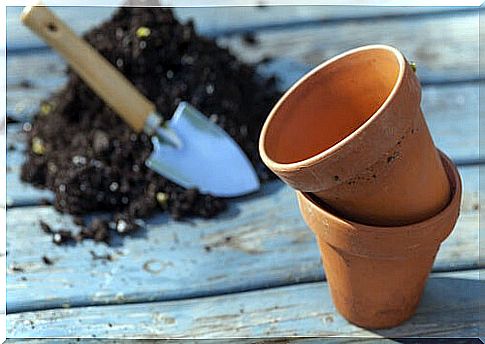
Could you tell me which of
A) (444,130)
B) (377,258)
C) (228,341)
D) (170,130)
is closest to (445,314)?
(377,258)

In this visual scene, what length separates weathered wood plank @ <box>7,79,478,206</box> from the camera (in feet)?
4.53

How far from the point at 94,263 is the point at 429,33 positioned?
81 centimetres

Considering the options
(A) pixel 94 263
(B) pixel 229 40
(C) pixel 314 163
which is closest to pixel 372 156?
(C) pixel 314 163

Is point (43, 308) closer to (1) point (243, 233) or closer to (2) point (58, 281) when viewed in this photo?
(2) point (58, 281)

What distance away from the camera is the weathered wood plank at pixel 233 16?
1694 millimetres

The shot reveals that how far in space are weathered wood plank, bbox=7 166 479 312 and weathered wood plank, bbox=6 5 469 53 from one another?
0.49 m

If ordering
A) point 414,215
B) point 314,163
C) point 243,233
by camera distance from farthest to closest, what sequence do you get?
point 243,233, point 414,215, point 314,163

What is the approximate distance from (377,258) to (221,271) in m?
0.27

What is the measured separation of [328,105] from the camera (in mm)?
1078

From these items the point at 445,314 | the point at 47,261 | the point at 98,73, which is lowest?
the point at 445,314

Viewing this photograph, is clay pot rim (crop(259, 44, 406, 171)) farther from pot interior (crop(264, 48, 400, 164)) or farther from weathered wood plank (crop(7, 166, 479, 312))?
weathered wood plank (crop(7, 166, 479, 312))

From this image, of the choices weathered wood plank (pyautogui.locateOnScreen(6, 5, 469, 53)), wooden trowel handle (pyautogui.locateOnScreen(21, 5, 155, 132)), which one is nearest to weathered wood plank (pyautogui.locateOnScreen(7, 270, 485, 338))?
wooden trowel handle (pyautogui.locateOnScreen(21, 5, 155, 132))

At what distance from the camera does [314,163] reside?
927 mm

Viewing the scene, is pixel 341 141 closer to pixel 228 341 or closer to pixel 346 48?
pixel 228 341
